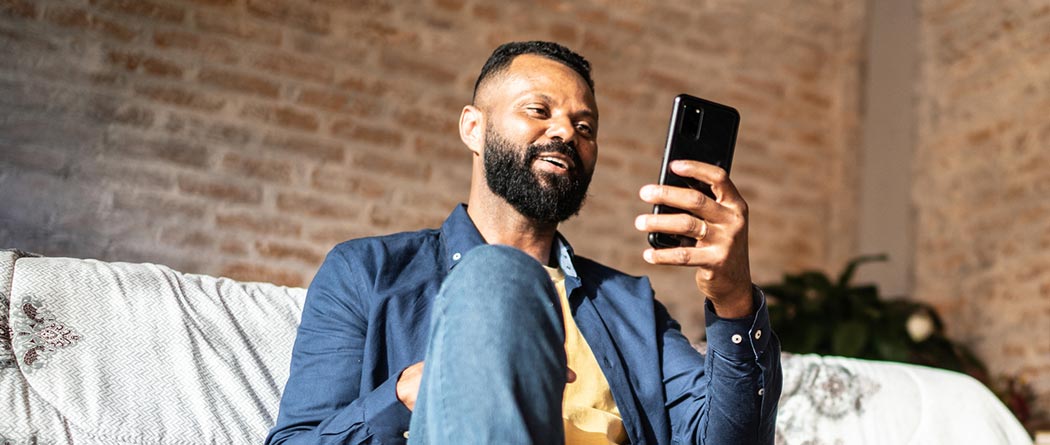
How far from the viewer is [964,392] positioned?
6.65ft

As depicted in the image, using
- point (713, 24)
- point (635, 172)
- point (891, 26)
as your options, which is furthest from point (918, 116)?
point (635, 172)

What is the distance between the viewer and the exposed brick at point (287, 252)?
3.24m

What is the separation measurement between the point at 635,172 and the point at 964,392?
1954 millimetres

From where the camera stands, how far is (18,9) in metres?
2.95

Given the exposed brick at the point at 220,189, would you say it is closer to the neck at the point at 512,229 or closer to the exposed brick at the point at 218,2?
the exposed brick at the point at 218,2

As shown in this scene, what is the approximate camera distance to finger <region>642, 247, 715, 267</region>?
1.17 meters

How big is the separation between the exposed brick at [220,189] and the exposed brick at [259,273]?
207 mm

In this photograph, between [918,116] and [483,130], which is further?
[918,116]

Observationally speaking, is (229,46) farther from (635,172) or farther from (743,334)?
(743,334)

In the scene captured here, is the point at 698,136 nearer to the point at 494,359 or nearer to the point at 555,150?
the point at 555,150

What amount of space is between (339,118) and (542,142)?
1.86m

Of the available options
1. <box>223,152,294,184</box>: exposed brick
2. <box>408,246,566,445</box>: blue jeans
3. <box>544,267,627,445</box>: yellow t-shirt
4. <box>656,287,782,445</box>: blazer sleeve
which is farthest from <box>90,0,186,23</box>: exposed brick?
<box>408,246,566,445</box>: blue jeans

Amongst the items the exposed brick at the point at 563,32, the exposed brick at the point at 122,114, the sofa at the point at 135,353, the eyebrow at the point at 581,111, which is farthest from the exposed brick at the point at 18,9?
the eyebrow at the point at 581,111

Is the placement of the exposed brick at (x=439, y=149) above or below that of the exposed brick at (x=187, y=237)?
above
